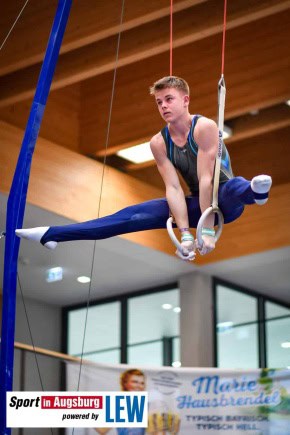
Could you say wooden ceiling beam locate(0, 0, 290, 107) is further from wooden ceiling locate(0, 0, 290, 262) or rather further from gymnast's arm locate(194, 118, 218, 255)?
gymnast's arm locate(194, 118, 218, 255)

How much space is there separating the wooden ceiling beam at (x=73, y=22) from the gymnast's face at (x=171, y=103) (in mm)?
3078

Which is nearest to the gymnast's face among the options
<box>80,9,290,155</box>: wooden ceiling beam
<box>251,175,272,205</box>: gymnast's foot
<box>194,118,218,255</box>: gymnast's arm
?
<box>194,118,218,255</box>: gymnast's arm

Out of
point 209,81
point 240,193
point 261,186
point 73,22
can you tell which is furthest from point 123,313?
point 261,186

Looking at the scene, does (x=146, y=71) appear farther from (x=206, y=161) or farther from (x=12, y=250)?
(x=206, y=161)

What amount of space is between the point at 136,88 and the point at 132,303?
13.5 ft

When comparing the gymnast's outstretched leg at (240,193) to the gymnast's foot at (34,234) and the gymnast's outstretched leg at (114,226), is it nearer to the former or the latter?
Result: the gymnast's outstretched leg at (114,226)

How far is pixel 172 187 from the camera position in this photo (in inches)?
259

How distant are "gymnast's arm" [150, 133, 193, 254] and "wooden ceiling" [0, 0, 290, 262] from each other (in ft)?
10.0

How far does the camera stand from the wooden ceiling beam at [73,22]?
9.60 m

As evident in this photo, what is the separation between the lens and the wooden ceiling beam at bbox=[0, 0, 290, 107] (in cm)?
978

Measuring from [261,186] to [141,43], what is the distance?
459 centimetres

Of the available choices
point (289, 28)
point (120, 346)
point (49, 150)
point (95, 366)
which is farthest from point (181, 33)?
point (120, 346)

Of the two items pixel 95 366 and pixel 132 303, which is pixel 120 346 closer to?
pixel 132 303

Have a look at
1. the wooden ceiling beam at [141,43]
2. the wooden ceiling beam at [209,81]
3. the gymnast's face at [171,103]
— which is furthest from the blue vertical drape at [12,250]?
the wooden ceiling beam at [209,81]
